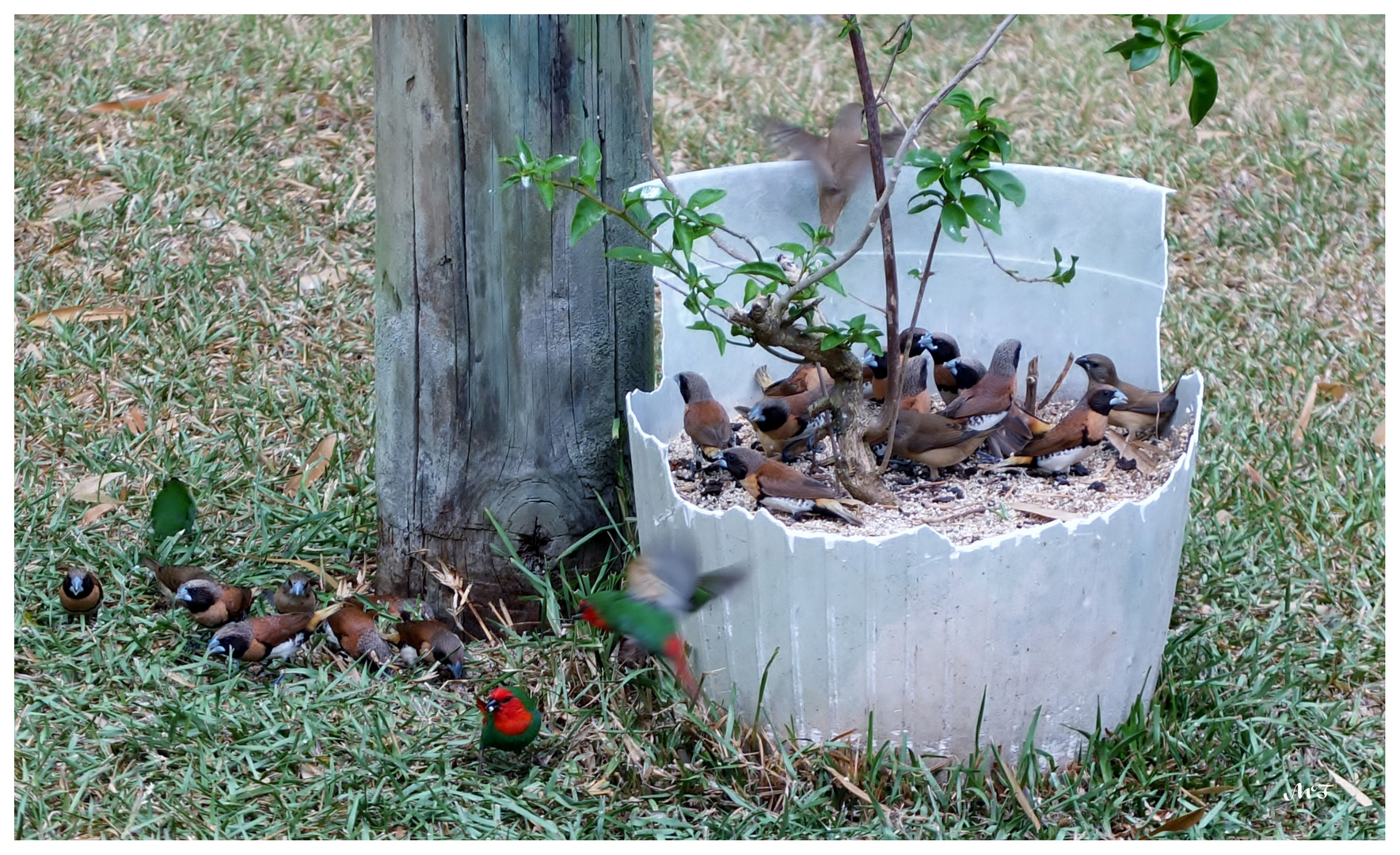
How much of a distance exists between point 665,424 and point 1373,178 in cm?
420

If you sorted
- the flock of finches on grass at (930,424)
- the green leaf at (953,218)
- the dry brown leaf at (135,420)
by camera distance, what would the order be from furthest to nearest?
the dry brown leaf at (135,420)
the flock of finches on grass at (930,424)
the green leaf at (953,218)

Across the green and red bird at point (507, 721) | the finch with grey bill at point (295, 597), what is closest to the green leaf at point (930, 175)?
the green and red bird at point (507, 721)

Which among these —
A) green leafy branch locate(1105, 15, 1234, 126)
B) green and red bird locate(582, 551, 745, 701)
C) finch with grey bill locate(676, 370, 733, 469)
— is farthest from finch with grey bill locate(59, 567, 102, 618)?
green leafy branch locate(1105, 15, 1234, 126)

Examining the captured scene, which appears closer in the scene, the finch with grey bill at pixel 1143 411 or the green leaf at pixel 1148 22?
the green leaf at pixel 1148 22

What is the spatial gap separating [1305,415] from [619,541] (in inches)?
103

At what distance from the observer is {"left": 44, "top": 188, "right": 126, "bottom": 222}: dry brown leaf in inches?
218

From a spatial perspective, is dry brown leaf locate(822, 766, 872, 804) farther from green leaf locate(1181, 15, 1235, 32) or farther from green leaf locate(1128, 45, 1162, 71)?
green leaf locate(1181, 15, 1235, 32)

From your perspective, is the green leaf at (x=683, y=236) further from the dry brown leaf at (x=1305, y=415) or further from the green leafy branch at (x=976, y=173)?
the dry brown leaf at (x=1305, y=415)

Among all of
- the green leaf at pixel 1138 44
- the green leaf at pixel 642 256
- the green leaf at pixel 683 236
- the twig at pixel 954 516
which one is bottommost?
the twig at pixel 954 516

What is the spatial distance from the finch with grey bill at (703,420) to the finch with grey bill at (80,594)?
1631 mm

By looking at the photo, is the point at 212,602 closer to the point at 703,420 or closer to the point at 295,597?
the point at 295,597

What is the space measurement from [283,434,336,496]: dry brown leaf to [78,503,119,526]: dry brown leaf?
503mm

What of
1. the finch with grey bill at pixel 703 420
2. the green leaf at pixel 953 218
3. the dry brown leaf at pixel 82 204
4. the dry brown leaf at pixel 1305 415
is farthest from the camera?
the dry brown leaf at pixel 82 204

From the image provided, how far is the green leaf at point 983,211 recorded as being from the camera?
2924mm
